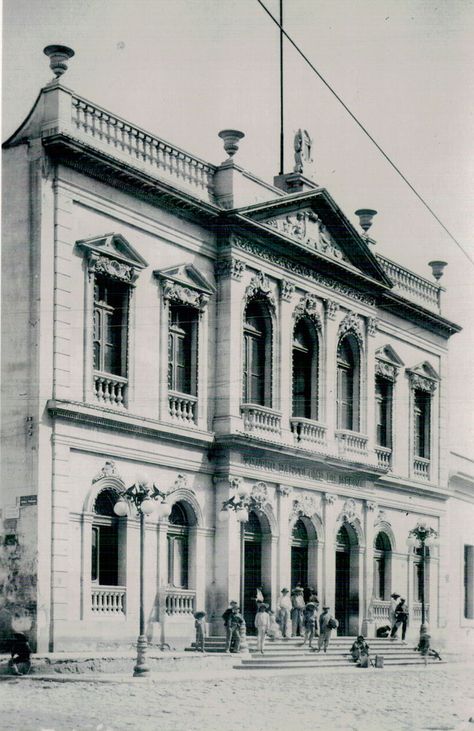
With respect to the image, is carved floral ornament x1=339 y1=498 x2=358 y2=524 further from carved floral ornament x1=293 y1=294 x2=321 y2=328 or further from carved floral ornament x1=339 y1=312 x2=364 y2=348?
carved floral ornament x1=293 y1=294 x2=321 y2=328

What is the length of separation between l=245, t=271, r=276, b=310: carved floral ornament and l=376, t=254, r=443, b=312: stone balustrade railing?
21.7ft

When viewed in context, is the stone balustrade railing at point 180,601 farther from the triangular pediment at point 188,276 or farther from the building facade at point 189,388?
the triangular pediment at point 188,276

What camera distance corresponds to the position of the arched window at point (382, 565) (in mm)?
35656

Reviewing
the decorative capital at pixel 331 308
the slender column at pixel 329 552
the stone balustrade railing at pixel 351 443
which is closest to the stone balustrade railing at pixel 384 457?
the stone balustrade railing at pixel 351 443

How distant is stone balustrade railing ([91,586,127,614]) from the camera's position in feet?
80.6

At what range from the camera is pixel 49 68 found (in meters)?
24.2

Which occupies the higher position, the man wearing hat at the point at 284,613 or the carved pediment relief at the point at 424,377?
the carved pediment relief at the point at 424,377

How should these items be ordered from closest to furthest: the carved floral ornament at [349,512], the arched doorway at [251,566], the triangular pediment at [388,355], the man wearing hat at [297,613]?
the arched doorway at [251,566]
the man wearing hat at [297,613]
the carved floral ornament at [349,512]
the triangular pediment at [388,355]

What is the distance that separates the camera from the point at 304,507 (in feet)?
103

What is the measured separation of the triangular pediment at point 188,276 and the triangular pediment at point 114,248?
2.13ft

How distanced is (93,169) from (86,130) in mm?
777

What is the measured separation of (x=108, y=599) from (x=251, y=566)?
5.51 m

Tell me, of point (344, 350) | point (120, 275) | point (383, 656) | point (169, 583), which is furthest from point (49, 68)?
point (383, 656)

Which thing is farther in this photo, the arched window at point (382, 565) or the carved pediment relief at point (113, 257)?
the arched window at point (382, 565)
